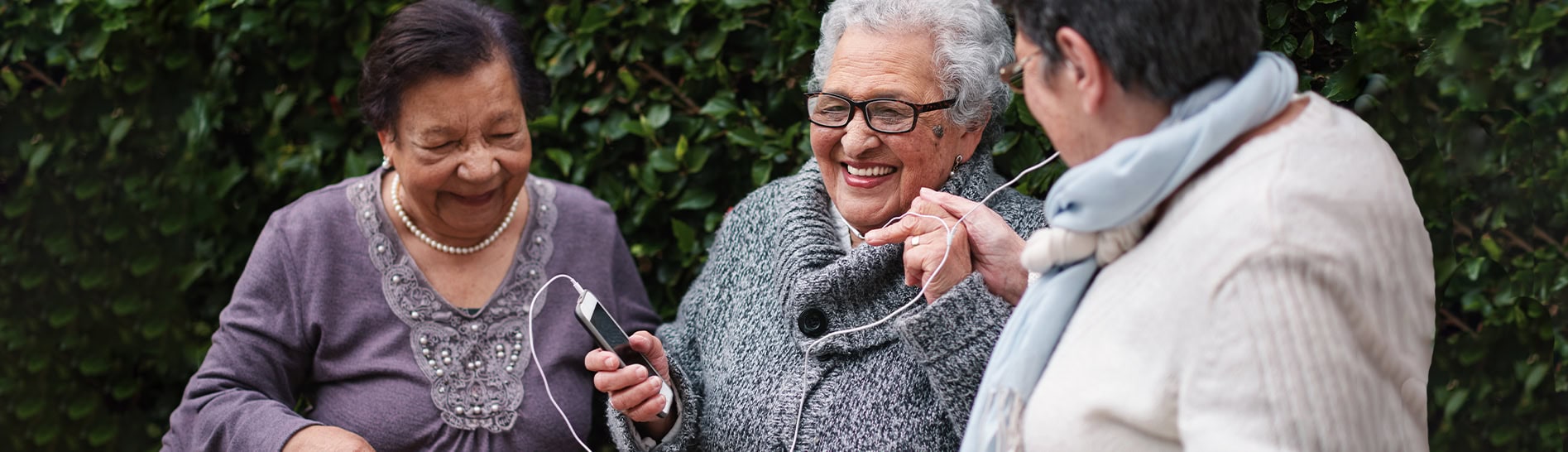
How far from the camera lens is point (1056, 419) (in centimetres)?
151

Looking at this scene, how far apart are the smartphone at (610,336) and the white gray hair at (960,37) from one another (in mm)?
748

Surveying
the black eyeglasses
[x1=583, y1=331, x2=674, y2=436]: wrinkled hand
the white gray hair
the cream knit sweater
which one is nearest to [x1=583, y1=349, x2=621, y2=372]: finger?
[x1=583, y1=331, x2=674, y2=436]: wrinkled hand

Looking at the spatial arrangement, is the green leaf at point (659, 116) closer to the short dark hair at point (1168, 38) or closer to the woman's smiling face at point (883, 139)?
the woman's smiling face at point (883, 139)

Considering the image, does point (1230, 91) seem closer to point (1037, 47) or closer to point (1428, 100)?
point (1037, 47)

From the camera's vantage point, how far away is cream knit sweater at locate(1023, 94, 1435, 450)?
1.35 metres

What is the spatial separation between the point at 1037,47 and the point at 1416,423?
647 mm

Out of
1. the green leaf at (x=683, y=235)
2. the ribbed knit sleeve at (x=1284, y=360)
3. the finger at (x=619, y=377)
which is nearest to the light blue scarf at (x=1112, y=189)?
the ribbed knit sleeve at (x=1284, y=360)

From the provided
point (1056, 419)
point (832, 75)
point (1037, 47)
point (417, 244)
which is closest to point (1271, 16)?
point (832, 75)

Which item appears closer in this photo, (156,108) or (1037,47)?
(1037,47)

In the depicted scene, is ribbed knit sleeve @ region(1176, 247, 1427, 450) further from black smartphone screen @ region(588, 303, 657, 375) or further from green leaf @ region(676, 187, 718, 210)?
green leaf @ region(676, 187, 718, 210)

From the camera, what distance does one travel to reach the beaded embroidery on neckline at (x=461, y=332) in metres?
2.69

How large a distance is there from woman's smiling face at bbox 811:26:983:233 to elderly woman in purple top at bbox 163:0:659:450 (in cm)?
74

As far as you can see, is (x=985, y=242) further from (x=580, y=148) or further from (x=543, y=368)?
(x=580, y=148)

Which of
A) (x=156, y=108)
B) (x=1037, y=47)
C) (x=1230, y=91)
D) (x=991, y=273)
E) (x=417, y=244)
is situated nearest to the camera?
(x=1230, y=91)
